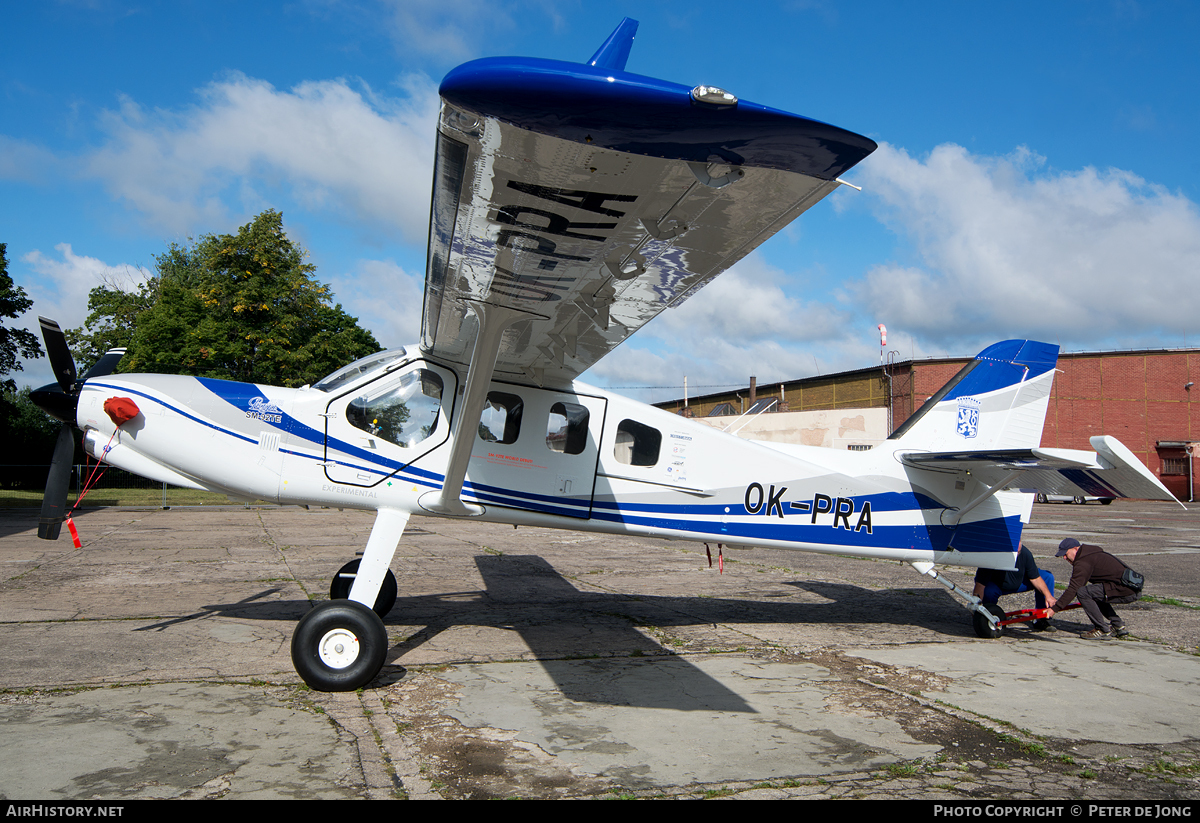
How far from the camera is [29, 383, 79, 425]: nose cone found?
6.06 metres

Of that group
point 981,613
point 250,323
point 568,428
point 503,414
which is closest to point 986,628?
point 981,613

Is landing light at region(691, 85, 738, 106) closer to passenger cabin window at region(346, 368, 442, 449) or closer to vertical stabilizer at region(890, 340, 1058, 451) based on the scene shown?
passenger cabin window at region(346, 368, 442, 449)

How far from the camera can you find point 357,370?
659cm

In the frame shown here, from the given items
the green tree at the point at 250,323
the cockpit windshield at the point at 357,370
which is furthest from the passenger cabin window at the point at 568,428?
the green tree at the point at 250,323

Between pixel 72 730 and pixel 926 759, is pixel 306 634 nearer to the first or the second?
pixel 72 730

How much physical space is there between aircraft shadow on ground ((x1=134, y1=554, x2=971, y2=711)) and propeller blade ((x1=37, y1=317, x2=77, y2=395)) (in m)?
2.50

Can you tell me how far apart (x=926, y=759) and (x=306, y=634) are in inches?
166

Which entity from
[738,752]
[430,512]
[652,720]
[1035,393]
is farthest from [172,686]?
[1035,393]

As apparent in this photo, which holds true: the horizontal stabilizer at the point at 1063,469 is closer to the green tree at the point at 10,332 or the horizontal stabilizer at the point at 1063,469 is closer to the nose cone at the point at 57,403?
the nose cone at the point at 57,403

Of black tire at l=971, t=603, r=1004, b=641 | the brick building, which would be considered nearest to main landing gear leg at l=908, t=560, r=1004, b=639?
black tire at l=971, t=603, r=1004, b=641

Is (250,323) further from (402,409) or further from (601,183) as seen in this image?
(601,183)

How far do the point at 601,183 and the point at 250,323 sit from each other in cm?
3321

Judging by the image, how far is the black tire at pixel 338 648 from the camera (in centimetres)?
513
